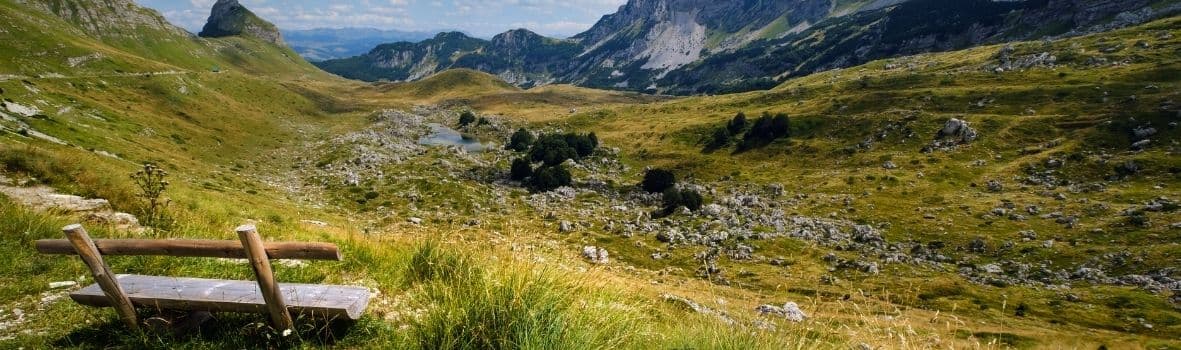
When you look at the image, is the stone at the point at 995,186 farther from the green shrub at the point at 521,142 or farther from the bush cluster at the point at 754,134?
the green shrub at the point at 521,142

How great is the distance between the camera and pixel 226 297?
6.52 m

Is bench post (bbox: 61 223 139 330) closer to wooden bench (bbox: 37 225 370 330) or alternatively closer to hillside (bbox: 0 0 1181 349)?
wooden bench (bbox: 37 225 370 330)

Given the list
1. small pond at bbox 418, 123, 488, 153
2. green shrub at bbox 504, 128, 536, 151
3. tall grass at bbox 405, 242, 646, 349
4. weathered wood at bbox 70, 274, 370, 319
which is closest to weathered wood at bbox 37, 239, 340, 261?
weathered wood at bbox 70, 274, 370, 319

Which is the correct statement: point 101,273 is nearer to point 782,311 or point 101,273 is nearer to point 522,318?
point 522,318

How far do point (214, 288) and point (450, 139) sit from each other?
339ft

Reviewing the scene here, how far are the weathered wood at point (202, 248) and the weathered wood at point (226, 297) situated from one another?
0.66m

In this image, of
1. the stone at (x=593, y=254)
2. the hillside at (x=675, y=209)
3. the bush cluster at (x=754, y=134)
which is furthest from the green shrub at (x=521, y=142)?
the stone at (x=593, y=254)

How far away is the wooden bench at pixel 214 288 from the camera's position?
5.92 m

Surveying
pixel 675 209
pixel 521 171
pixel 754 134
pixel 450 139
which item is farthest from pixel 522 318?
pixel 450 139

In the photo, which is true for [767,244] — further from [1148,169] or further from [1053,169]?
[1148,169]

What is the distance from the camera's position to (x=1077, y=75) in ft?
267

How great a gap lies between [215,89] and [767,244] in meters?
106

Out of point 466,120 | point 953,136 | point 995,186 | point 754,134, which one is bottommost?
point 995,186

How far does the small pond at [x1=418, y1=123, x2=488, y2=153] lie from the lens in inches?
3787
